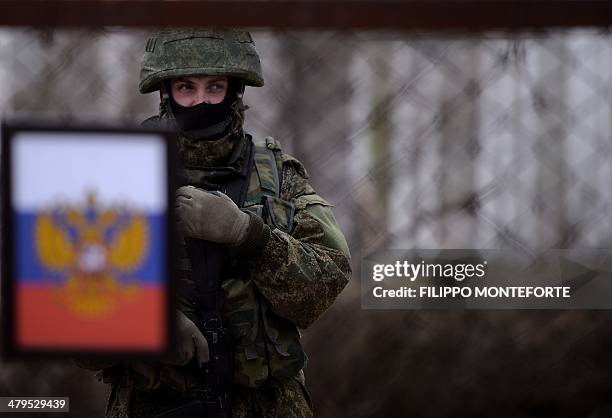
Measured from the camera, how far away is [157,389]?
1.71 m

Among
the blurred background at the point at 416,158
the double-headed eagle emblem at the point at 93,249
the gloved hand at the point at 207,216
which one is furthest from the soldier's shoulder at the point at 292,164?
the double-headed eagle emblem at the point at 93,249

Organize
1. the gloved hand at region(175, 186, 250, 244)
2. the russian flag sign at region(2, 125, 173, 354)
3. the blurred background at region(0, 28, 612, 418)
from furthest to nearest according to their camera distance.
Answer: the blurred background at region(0, 28, 612, 418), the gloved hand at region(175, 186, 250, 244), the russian flag sign at region(2, 125, 173, 354)

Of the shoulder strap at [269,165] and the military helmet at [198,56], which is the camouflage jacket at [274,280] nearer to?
the shoulder strap at [269,165]

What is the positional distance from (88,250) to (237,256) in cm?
59

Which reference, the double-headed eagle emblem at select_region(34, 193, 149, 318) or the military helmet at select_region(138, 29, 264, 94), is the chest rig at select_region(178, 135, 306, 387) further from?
the double-headed eagle emblem at select_region(34, 193, 149, 318)

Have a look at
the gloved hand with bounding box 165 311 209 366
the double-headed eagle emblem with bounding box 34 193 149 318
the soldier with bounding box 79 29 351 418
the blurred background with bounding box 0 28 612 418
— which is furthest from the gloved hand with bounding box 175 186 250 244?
the blurred background with bounding box 0 28 612 418

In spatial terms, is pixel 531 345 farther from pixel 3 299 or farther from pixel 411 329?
pixel 3 299

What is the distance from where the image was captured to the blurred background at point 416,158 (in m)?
2.36

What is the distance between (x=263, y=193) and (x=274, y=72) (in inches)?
28.1

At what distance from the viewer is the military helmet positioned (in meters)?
1.69

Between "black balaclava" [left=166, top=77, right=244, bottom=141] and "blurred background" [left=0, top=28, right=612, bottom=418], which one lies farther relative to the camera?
"blurred background" [left=0, top=28, right=612, bottom=418]

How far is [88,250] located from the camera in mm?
1036

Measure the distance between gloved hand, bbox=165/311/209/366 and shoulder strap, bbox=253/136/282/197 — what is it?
10.9 inches

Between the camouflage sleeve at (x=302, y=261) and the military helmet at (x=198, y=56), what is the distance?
21cm
